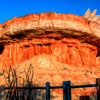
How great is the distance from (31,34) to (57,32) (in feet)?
6.39

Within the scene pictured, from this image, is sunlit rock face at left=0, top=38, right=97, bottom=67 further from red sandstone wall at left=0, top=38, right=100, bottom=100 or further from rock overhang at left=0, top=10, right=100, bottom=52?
rock overhang at left=0, top=10, right=100, bottom=52

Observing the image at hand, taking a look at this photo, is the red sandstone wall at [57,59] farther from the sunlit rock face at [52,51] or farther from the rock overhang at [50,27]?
the rock overhang at [50,27]

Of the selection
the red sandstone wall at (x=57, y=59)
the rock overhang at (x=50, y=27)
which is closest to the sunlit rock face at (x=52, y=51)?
the red sandstone wall at (x=57, y=59)

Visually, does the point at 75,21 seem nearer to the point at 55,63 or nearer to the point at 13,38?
the point at 55,63

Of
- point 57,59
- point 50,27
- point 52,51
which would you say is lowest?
point 57,59

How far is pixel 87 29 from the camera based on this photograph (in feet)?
42.3

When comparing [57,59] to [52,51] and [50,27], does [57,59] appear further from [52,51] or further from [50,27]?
[50,27]

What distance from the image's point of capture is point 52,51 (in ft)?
42.6

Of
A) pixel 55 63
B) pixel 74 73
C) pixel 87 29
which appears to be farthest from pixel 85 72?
pixel 87 29

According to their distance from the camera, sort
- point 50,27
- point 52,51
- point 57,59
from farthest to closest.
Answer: point 52,51 → point 57,59 → point 50,27

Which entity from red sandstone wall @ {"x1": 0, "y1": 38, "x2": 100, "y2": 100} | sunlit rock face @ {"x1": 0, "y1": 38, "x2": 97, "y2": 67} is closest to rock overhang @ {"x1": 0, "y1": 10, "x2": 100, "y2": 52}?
sunlit rock face @ {"x1": 0, "y1": 38, "x2": 97, "y2": 67}

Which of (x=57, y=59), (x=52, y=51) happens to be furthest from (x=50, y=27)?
(x=57, y=59)

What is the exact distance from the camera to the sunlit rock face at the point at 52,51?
1303cm

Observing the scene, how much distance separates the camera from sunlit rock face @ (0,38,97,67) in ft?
42.8
